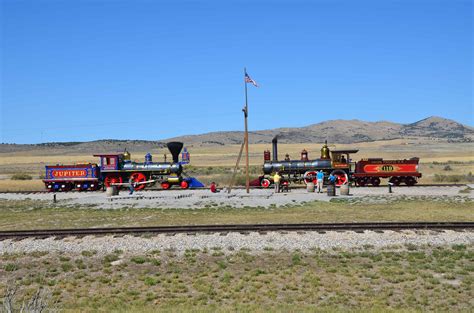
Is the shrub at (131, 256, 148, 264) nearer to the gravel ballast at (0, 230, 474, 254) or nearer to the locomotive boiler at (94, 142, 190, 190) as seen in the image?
the gravel ballast at (0, 230, 474, 254)

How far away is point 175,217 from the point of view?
2288 centimetres

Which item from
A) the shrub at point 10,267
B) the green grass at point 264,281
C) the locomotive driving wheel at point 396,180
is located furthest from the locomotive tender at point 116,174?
the shrub at point 10,267

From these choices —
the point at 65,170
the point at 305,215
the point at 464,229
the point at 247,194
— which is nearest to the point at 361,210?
the point at 305,215

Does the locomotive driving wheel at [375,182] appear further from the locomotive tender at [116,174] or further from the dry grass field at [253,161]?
the locomotive tender at [116,174]

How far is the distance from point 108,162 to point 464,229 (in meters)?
29.2

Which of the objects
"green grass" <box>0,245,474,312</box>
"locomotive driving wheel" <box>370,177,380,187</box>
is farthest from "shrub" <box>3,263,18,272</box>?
"locomotive driving wheel" <box>370,177,380,187</box>

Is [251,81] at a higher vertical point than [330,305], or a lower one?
higher

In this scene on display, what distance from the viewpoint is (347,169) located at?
38.2m

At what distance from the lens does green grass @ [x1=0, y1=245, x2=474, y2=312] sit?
35.1 ft

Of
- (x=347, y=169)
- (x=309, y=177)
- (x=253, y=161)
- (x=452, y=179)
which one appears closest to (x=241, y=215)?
(x=309, y=177)

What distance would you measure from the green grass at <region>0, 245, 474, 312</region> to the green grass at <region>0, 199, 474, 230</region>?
248 inches

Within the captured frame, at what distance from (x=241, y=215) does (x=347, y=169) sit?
56.0 ft

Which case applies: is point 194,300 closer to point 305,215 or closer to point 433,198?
point 305,215

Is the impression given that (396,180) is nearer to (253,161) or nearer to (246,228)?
(246,228)
